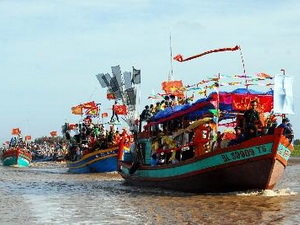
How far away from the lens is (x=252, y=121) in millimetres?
15672

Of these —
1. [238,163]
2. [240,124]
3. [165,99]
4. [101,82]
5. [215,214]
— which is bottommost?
[215,214]

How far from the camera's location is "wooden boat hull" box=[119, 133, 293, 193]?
1500 cm

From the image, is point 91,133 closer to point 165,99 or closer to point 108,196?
point 165,99

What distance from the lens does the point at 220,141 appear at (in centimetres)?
1648

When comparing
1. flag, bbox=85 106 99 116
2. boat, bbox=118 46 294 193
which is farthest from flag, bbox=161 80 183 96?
flag, bbox=85 106 99 116

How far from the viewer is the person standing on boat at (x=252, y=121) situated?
51.1ft

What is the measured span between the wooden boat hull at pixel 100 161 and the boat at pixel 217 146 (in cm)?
1135

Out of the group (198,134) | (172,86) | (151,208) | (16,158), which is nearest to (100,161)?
(172,86)

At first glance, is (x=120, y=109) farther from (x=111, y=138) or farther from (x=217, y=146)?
(x=217, y=146)

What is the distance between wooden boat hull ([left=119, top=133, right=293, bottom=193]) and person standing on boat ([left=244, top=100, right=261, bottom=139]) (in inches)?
22.6

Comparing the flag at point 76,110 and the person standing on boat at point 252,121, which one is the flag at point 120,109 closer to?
the flag at point 76,110

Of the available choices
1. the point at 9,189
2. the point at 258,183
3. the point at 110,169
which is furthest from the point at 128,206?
the point at 110,169

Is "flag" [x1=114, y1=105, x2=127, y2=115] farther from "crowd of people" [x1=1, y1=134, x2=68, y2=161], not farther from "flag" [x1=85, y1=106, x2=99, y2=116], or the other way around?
"crowd of people" [x1=1, y1=134, x2=68, y2=161]

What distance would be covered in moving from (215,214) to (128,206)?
291 cm
